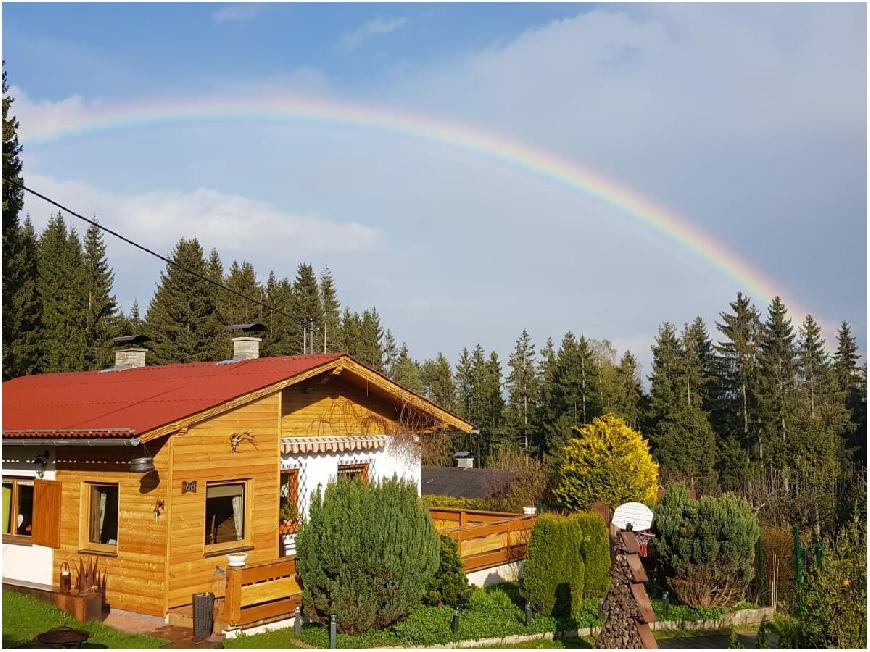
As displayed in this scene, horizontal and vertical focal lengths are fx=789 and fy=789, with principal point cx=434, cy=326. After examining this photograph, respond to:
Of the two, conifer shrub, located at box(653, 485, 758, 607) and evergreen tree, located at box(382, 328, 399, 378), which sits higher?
evergreen tree, located at box(382, 328, 399, 378)

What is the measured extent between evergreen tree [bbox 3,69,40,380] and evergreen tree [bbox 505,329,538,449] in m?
32.6

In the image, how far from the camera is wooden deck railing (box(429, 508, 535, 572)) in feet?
46.4

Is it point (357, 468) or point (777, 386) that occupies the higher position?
point (777, 386)

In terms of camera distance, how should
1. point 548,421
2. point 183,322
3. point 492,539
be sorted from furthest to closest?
point 548,421 → point 183,322 → point 492,539

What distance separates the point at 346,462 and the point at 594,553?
15.9 feet

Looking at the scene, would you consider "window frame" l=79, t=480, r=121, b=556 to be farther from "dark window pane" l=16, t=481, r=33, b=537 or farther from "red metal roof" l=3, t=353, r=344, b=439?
"dark window pane" l=16, t=481, r=33, b=537

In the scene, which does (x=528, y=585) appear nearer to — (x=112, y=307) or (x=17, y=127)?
(x=17, y=127)

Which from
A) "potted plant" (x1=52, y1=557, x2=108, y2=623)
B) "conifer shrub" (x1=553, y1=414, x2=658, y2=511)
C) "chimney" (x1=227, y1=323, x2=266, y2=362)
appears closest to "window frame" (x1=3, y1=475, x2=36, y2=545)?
"potted plant" (x1=52, y1=557, x2=108, y2=623)

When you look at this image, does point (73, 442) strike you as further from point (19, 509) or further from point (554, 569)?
point (554, 569)

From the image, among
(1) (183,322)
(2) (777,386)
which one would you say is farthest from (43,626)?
(2) (777,386)

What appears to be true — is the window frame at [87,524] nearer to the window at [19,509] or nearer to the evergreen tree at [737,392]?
the window at [19,509]

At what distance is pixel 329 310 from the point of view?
6438 centimetres

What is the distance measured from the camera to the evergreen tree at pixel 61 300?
123 feet

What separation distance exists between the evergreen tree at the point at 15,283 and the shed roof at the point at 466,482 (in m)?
16.5
